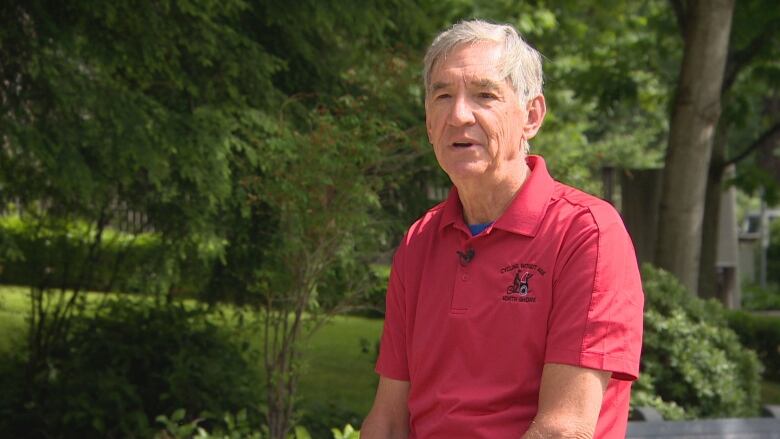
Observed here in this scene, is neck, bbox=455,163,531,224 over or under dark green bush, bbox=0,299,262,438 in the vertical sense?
over

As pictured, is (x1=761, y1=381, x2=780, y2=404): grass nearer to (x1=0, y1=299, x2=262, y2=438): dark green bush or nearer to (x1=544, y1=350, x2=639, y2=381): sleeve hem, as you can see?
Result: (x1=0, y1=299, x2=262, y2=438): dark green bush

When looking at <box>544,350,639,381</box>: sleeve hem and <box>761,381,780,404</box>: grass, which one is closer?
<box>544,350,639,381</box>: sleeve hem

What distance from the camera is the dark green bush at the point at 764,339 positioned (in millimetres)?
15023

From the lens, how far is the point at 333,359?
1366cm

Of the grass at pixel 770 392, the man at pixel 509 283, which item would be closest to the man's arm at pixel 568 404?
the man at pixel 509 283

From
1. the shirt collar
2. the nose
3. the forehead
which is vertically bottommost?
the shirt collar

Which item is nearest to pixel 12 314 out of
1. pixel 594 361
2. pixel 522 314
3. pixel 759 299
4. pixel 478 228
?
pixel 478 228

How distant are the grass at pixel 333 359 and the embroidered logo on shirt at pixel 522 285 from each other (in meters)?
5.10

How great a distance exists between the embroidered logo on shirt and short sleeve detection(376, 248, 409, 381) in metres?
0.40

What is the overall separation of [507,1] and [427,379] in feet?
41.6

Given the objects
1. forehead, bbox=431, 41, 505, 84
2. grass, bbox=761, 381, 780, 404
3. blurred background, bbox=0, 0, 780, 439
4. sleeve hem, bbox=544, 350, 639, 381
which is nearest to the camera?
sleeve hem, bbox=544, 350, 639, 381

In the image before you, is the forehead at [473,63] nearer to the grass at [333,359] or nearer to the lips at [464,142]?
the lips at [464,142]

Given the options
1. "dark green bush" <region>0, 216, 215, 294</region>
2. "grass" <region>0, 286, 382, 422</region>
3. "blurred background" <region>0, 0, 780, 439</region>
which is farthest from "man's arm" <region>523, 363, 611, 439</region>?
"dark green bush" <region>0, 216, 215, 294</region>

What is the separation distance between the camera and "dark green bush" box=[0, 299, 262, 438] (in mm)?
8531
